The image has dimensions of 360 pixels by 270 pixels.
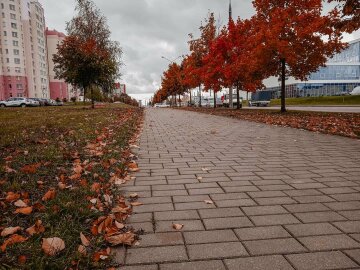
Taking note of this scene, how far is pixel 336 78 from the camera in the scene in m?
74.3

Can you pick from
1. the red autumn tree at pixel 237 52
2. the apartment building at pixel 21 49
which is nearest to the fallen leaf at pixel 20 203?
the red autumn tree at pixel 237 52

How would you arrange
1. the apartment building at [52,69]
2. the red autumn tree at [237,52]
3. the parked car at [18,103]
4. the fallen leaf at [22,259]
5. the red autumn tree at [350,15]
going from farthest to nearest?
the apartment building at [52,69] → the parked car at [18,103] → the red autumn tree at [237,52] → the red autumn tree at [350,15] → the fallen leaf at [22,259]

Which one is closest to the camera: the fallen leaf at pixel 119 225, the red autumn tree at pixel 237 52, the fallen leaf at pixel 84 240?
the fallen leaf at pixel 84 240

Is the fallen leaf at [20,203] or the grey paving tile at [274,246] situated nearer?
the grey paving tile at [274,246]

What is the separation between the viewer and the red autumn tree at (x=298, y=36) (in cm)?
1666

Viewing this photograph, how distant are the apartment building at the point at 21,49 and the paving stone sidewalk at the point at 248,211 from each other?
89.6 meters

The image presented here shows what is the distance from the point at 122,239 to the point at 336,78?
82.8 meters

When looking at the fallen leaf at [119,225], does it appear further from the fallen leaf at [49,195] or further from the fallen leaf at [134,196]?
the fallen leaf at [49,195]

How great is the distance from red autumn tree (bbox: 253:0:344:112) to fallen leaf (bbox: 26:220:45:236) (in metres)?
16.5

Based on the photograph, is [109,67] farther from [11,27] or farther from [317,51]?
[11,27]

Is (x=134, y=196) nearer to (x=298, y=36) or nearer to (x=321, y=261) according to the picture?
(x=321, y=261)

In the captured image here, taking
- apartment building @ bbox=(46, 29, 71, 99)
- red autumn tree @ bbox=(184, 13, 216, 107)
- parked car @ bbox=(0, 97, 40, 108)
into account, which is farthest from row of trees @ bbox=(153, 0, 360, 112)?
apartment building @ bbox=(46, 29, 71, 99)

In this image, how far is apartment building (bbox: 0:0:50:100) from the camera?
82750 mm

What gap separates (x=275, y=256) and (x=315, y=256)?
0.92 feet
